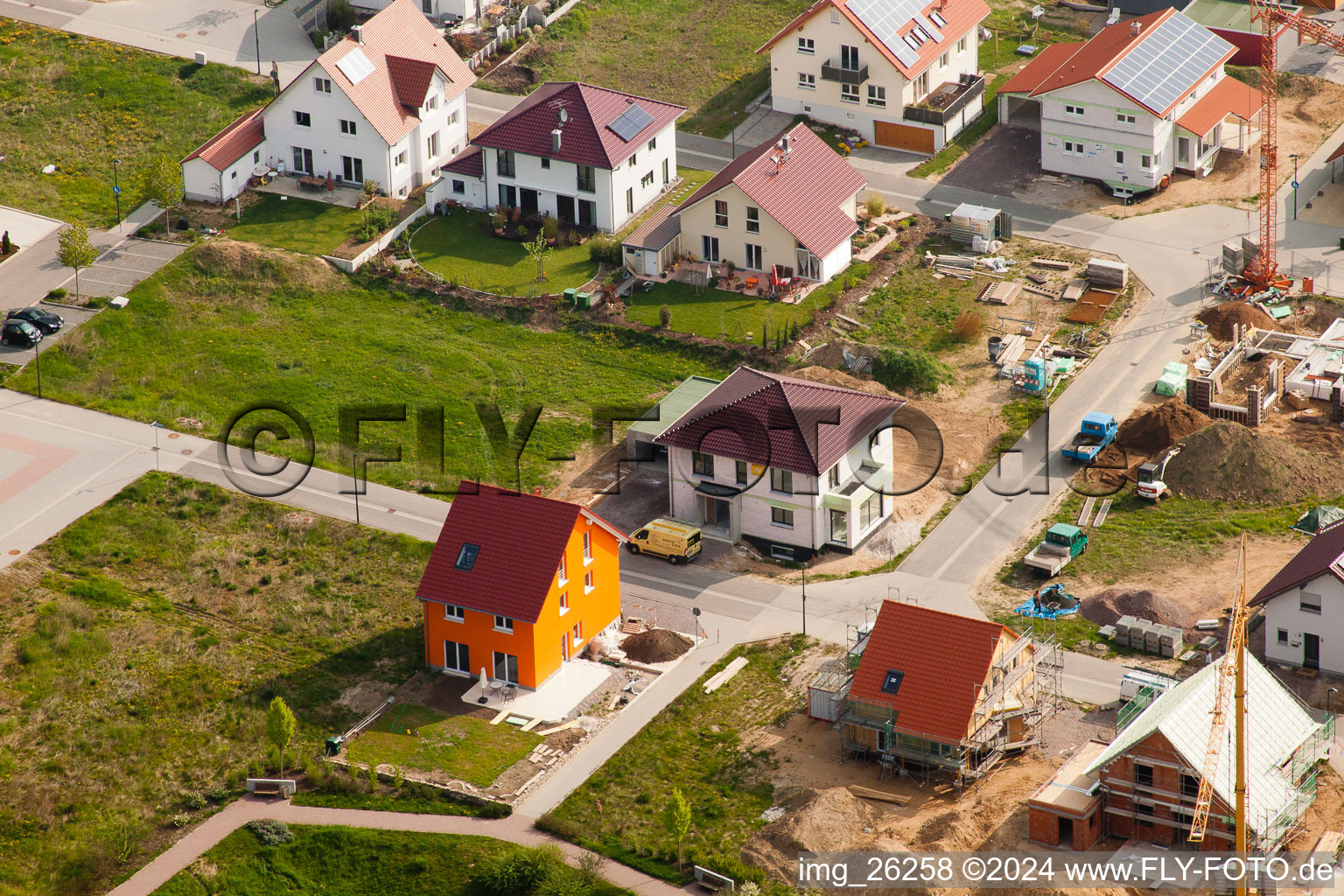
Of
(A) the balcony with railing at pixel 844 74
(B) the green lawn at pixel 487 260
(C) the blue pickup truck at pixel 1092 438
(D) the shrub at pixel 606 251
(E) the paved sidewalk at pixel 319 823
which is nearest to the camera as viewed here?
(E) the paved sidewalk at pixel 319 823

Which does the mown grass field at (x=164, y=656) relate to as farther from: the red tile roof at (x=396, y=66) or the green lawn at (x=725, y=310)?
the red tile roof at (x=396, y=66)

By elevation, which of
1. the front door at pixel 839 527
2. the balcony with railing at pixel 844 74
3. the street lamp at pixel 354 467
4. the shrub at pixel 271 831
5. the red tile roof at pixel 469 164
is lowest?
the shrub at pixel 271 831

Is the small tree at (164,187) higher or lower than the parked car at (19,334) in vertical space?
higher

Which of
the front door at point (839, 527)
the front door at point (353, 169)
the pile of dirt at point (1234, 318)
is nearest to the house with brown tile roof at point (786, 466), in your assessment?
the front door at point (839, 527)

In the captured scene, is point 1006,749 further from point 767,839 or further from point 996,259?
point 996,259

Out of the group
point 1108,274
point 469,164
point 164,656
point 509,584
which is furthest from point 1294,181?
point 164,656

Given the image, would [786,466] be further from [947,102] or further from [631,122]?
[947,102]

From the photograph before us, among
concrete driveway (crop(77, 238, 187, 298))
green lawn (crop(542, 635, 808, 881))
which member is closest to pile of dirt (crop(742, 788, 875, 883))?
green lawn (crop(542, 635, 808, 881))
